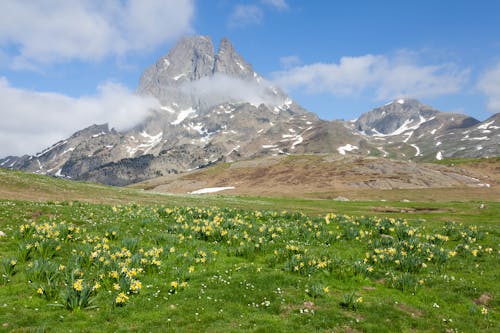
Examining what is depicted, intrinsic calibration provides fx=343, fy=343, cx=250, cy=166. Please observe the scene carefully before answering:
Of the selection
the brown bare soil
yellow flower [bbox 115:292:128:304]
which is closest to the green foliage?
yellow flower [bbox 115:292:128:304]

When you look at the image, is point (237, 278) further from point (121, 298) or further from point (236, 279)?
point (121, 298)

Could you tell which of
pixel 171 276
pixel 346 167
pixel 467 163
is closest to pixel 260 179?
pixel 346 167

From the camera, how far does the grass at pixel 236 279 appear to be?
1216cm

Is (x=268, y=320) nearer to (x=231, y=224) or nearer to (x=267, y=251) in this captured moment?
(x=267, y=251)

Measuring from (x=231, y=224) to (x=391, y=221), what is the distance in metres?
12.8

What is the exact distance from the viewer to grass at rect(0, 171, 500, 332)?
479 inches

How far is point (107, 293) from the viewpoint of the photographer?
44.5ft

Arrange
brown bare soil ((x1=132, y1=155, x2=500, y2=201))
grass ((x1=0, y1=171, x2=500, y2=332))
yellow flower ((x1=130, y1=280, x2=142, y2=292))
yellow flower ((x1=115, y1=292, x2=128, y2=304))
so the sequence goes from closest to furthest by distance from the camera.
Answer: grass ((x1=0, y1=171, x2=500, y2=332)), yellow flower ((x1=115, y1=292, x2=128, y2=304)), yellow flower ((x1=130, y1=280, x2=142, y2=292)), brown bare soil ((x1=132, y1=155, x2=500, y2=201))

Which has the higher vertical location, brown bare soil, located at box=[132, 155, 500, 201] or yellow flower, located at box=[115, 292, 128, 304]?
brown bare soil, located at box=[132, 155, 500, 201]

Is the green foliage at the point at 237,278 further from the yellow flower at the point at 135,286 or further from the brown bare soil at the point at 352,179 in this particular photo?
the brown bare soil at the point at 352,179

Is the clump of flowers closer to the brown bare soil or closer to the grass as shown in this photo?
the grass

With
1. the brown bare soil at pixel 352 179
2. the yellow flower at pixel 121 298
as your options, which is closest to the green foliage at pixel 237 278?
the yellow flower at pixel 121 298

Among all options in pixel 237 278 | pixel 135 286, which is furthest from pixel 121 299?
pixel 237 278

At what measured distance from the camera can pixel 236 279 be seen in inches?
614
